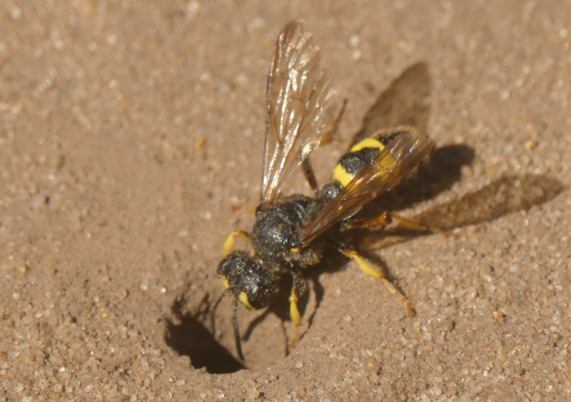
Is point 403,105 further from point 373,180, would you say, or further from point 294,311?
point 294,311

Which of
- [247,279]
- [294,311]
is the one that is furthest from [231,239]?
[294,311]

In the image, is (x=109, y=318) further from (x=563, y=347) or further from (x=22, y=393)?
(x=563, y=347)

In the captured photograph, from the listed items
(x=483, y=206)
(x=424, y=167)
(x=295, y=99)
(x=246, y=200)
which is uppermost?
(x=295, y=99)

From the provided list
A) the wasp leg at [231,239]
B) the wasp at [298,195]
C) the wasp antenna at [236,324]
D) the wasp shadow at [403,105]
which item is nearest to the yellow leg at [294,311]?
the wasp at [298,195]

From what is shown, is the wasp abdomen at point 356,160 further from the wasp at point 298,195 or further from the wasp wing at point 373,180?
the wasp wing at point 373,180

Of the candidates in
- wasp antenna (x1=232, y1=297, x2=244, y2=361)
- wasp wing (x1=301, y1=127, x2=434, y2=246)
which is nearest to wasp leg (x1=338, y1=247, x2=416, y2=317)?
wasp wing (x1=301, y1=127, x2=434, y2=246)

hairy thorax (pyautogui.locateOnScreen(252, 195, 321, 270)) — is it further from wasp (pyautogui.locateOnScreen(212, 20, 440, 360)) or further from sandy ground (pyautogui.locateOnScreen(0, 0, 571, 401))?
sandy ground (pyautogui.locateOnScreen(0, 0, 571, 401))

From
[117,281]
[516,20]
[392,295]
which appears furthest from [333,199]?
[516,20]
